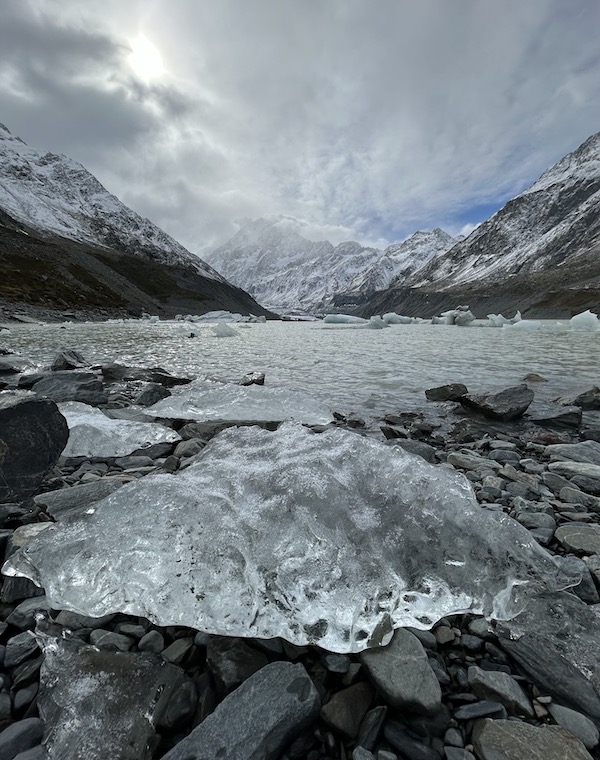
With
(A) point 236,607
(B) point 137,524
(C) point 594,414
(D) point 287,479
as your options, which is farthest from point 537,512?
(C) point 594,414

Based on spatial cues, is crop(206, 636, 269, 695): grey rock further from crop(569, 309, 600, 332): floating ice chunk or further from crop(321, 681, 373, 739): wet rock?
crop(569, 309, 600, 332): floating ice chunk

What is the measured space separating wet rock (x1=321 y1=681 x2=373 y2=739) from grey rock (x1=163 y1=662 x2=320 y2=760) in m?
0.06

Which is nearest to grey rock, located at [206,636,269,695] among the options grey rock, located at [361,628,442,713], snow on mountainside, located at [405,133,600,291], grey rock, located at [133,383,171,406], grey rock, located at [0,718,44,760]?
grey rock, located at [361,628,442,713]

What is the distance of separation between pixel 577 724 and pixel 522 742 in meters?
0.31

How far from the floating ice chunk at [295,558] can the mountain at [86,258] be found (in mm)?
69769

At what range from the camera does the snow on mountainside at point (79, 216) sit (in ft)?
459

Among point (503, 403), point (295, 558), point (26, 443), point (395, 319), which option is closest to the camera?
point (295, 558)

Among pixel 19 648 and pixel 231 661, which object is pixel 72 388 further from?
pixel 231 661

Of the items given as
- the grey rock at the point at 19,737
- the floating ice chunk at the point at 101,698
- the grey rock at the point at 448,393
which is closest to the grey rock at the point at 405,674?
the floating ice chunk at the point at 101,698

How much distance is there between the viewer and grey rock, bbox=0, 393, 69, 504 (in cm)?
340

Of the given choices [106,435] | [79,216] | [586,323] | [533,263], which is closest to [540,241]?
[533,263]

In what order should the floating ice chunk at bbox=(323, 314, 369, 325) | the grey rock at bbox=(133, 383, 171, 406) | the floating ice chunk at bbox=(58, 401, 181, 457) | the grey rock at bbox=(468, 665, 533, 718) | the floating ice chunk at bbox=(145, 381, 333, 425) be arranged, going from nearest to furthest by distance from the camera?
the grey rock at bbox=(468, 665, 533, 718) < the floating ice chunk at bbox=(58, 401, 181, 457) < the floating ice chunk at bbox=(145, 381, 333, 425) < the grey rock at bbox=(133, 383, 171, 406) < the floating ice chunk at bbox=(323, 314, 369, 325)

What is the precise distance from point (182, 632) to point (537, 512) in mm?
3076

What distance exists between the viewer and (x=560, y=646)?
193 cm
